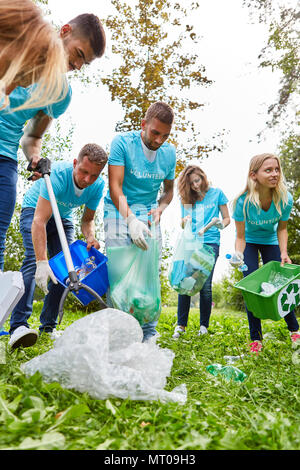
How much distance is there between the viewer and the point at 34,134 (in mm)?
2396

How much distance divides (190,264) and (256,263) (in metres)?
0.53

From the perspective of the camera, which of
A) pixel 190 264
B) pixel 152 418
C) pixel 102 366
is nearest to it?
pixel 152 418

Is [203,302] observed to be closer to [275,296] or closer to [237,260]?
[237,260]

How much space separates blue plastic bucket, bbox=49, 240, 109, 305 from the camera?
8.47 ft

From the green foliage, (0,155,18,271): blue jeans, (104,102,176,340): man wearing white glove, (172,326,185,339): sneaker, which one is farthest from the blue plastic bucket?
the green foliage

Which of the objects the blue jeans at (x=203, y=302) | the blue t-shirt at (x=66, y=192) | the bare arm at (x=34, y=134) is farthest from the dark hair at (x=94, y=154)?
the blue jeans at (x=203, y=302)

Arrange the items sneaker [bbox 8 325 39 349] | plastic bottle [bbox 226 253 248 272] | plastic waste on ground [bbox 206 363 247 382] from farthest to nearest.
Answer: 1. plastic bottle [bbox 226 253 248 272]
2. sneaker [bbox 8 325 39 349]
3. plastic waste on ground [bbox 206 363 247 382]

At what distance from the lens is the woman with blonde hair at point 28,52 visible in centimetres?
144

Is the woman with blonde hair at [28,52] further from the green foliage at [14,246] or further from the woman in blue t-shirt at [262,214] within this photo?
the green foliage at [14,246]

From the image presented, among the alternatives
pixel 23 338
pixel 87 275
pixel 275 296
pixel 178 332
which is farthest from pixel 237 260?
pixel 23 338

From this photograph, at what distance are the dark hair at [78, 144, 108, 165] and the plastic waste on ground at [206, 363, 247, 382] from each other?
1458 mm

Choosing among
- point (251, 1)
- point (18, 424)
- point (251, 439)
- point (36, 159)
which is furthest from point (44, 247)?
point (251, 1)

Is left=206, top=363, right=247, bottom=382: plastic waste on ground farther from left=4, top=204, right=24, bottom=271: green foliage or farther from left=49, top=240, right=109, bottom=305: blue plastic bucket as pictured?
left=4, top=204, right=24, bottom=271: green foliage
